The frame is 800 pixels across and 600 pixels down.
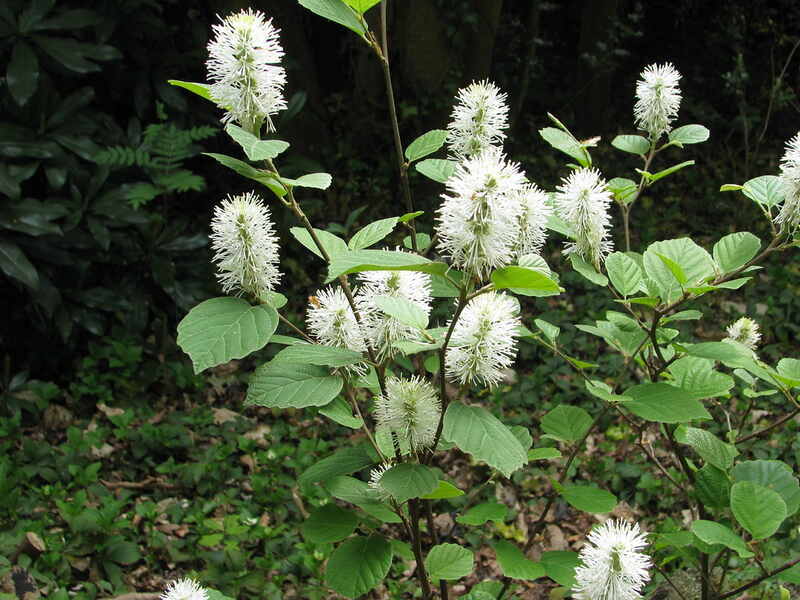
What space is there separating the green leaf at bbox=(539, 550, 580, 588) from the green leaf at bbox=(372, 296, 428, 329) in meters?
0.65

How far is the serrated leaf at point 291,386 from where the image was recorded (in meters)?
1.07

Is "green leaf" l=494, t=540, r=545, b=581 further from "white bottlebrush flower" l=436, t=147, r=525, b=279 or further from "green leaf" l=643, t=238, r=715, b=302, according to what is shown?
"white bottlebrush flower" l=436, t=147, r=525, b=279

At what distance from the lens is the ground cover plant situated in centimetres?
107

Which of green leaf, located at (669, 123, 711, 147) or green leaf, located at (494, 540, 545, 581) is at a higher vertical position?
green leaf, located at (669, 123, 711, 147)

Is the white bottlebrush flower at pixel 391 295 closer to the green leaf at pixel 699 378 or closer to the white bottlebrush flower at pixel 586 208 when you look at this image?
the white bottlebrush flower at pixel 586 208

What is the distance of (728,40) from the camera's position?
6910 millimetres

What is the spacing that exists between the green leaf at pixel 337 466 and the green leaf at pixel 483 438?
0.29m

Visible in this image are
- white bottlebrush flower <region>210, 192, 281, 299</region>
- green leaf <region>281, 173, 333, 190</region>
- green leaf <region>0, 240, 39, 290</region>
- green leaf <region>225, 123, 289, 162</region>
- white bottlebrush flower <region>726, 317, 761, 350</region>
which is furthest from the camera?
green leaf <region>0, 240, 39, 290</region>

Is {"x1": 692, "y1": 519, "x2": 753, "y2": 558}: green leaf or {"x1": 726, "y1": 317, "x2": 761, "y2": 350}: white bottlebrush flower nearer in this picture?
{"x1": 692, "y1": 519, "x2": 753, "y2": 558}: green leaf

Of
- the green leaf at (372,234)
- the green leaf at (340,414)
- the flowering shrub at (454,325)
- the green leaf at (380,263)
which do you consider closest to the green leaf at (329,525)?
the flowering shrub at (454,325)

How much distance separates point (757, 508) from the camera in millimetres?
1170

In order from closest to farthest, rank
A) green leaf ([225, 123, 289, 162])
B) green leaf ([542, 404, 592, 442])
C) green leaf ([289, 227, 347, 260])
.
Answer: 1. green leaf ([225, 123, 289, 162])
2. green leaf ([289, 227, 347, 260])
3. green leaf ([542, 404, 592, 442])

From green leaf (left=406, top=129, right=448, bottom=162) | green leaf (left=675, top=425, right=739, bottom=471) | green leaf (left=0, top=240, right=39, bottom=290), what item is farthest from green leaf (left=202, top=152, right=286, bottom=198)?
green leaf (left=0, top=240, right=39, bottom=290)

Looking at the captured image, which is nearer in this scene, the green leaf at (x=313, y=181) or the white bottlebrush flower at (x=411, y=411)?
the green leaf at (x=313, y=181)
